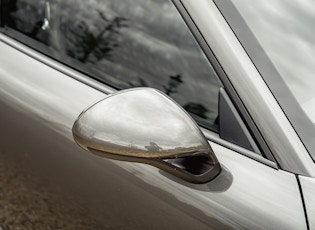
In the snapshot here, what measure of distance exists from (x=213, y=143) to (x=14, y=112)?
65cm

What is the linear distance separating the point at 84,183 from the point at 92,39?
465mm

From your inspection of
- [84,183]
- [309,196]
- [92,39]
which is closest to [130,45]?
[92,39]

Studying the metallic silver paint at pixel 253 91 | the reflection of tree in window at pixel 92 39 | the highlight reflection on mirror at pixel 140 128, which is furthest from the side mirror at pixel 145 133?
the reflection of tree in window at pixel 92 39

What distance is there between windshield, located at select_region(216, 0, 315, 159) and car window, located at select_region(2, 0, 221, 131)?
125 mm

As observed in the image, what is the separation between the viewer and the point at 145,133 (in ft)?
4.25

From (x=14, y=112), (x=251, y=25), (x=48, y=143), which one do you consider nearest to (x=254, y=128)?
(x=251, y=25)

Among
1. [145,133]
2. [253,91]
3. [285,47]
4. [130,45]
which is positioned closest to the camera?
[145,133]

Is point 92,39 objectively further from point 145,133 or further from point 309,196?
point 309,196

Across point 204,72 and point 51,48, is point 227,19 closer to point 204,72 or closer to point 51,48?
point 204,72

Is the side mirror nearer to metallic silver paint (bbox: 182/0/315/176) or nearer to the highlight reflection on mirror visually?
the highlight reflection on mirror

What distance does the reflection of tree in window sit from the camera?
1.75 meters

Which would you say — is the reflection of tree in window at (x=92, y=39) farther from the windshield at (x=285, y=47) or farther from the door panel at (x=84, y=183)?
the windshield at (x=285, y=47)

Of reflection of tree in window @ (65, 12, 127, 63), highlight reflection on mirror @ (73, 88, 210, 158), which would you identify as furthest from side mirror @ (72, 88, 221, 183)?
reflection of tree in window @ (65, 12, 127, 63)

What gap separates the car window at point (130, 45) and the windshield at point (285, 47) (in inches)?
4.9
